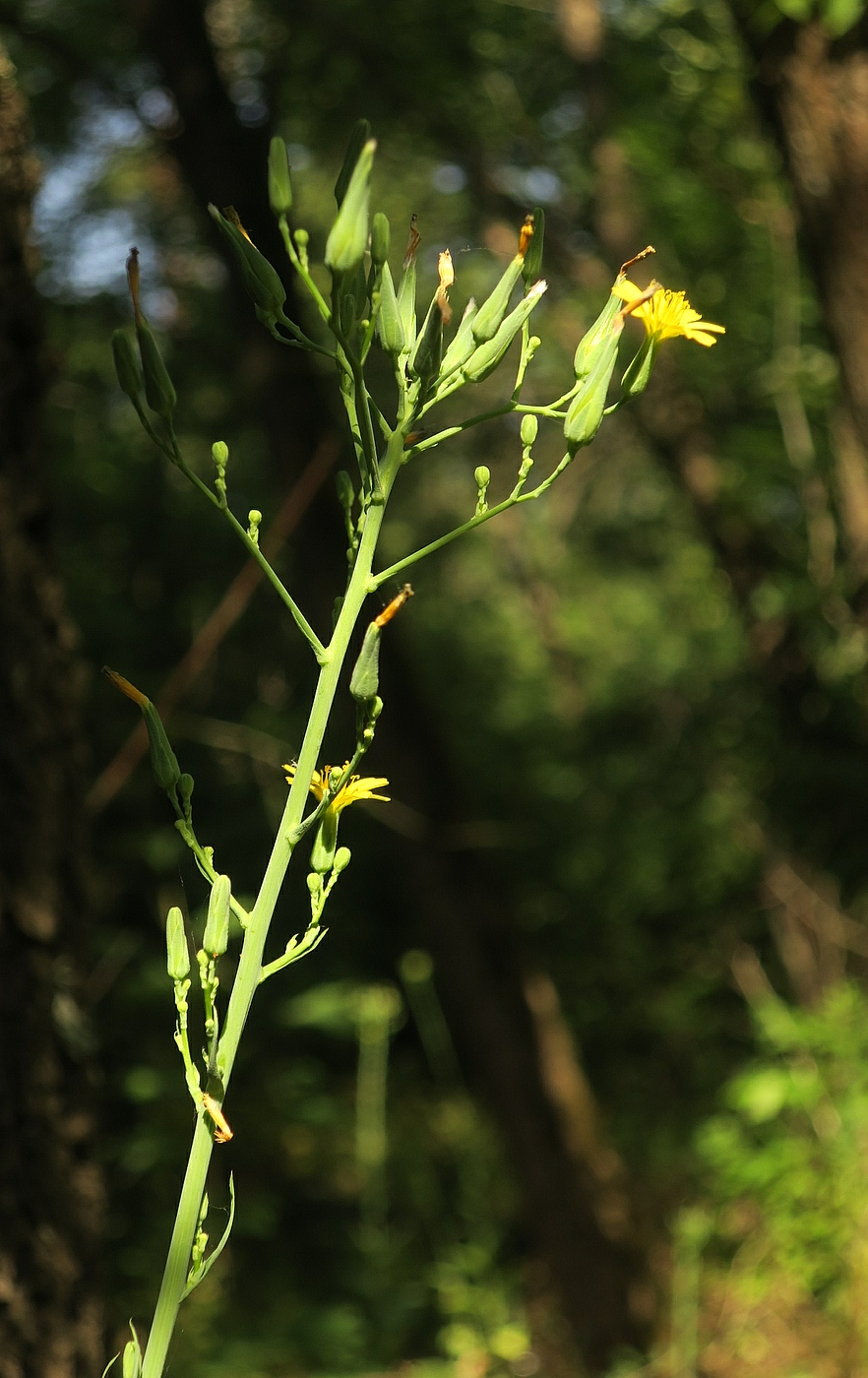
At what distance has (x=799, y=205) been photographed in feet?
10.6

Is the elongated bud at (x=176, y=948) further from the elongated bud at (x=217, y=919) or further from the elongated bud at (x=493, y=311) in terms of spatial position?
the elongated bud at (x=493, y=311)

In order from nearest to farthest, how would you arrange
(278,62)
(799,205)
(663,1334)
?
(799,205) < (663,1334) < (278,62)

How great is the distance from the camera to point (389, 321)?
2.93ft

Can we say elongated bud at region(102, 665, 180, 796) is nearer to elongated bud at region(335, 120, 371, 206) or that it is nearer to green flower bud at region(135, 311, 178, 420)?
green flower bud at region(135, 311, 178, 420)

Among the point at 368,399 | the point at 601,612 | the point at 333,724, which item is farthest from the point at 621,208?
the point at 601,612

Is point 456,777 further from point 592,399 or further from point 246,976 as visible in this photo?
point 246,976

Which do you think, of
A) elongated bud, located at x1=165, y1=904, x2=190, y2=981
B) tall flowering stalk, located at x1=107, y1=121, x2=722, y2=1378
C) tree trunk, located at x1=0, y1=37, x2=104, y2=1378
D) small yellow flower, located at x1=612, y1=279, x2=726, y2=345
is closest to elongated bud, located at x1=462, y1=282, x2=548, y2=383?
tall flowering stalk, located at x1=107, y1=121, x2=722, y2=1378

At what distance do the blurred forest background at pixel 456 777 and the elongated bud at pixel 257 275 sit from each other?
84 centimetres

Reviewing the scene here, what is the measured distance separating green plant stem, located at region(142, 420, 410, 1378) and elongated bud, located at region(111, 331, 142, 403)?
22 cm

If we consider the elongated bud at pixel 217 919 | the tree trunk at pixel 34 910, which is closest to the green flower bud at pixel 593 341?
the elongated bud at pixel 217 919

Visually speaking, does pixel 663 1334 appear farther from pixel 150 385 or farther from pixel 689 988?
pixel 150 385

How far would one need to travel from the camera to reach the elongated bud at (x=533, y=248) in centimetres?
89

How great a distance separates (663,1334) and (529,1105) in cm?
95

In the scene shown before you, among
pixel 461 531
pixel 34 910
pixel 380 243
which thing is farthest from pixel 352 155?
pixel 34 910
